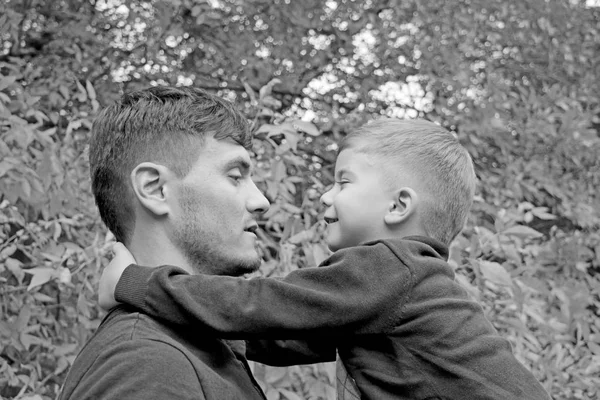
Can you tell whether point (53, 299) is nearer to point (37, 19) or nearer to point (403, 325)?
point (403, 325)

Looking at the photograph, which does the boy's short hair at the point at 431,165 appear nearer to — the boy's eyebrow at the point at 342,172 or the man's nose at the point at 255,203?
the boy's eyebrow at the point at 342,172

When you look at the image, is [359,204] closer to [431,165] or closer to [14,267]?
[431,165]

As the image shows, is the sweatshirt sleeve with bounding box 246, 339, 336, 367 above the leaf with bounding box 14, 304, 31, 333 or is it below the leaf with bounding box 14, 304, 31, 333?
above

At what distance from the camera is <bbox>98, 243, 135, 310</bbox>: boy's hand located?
65.8 inches

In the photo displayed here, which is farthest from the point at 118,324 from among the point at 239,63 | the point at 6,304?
the point at 239,63

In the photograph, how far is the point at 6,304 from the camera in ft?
9.65

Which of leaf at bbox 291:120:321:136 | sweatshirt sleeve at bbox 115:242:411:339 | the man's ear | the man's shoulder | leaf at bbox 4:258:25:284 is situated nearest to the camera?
the man's shoulder

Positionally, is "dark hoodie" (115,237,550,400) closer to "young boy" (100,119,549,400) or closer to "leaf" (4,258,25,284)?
"young boy" (100,119,549,400)

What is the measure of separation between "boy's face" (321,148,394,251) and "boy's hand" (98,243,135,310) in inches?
24.1

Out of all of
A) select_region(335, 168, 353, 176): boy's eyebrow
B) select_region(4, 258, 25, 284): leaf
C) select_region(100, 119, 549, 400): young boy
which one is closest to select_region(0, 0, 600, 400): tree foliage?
select_region(4, 258, 25, 284): leaf

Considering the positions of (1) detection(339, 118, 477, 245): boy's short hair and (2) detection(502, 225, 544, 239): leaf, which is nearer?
(1) detection(339, 118, 477, 245): boy's short hair

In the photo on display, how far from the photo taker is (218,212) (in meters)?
1.73

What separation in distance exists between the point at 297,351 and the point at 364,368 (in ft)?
0.84

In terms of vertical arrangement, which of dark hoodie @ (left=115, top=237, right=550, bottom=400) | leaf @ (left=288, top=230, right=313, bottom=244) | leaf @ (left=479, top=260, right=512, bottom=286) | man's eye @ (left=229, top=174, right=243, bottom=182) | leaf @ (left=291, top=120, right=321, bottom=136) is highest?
man's eye @ (left=229, top=174, right=243, bottom=182)
